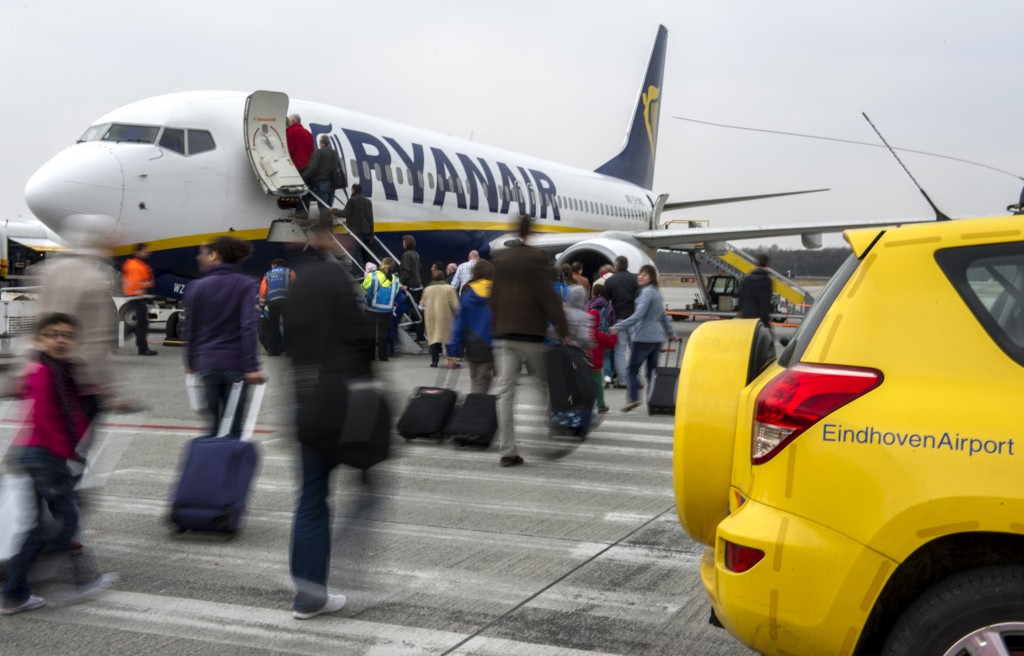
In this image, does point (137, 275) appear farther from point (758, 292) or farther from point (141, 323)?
point (758, 292)

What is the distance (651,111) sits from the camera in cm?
3950

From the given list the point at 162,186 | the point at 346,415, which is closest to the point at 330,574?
Result: the point at 346,415

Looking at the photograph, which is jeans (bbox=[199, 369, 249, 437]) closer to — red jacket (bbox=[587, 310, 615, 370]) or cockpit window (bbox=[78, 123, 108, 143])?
red jacket (bbox=[587, 310, 615, 370])

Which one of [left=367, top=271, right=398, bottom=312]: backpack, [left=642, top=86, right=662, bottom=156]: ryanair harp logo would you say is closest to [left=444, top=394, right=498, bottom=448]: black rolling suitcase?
[left=367, top=271, right=398, bottom=312]: backpack

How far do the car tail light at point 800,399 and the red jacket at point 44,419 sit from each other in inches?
129

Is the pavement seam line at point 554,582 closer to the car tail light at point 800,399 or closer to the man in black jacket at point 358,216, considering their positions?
the car tail light at point 800,399

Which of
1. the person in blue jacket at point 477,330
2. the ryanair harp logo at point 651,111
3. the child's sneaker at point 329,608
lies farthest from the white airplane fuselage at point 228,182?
the ryanair harp logo at point 651,111

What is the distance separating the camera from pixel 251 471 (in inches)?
237

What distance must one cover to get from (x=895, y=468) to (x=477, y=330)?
7.56 m

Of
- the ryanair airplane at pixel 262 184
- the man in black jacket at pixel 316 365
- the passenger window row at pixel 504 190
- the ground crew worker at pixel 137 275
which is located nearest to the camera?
the man in black jacket at pixel 316 365

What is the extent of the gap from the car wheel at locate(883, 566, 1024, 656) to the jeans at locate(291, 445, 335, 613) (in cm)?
260

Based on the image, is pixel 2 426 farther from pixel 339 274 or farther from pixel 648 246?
pixel 648 246

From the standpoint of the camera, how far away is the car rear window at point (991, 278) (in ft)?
10.4

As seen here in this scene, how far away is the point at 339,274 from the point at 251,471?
1644 millimetres
